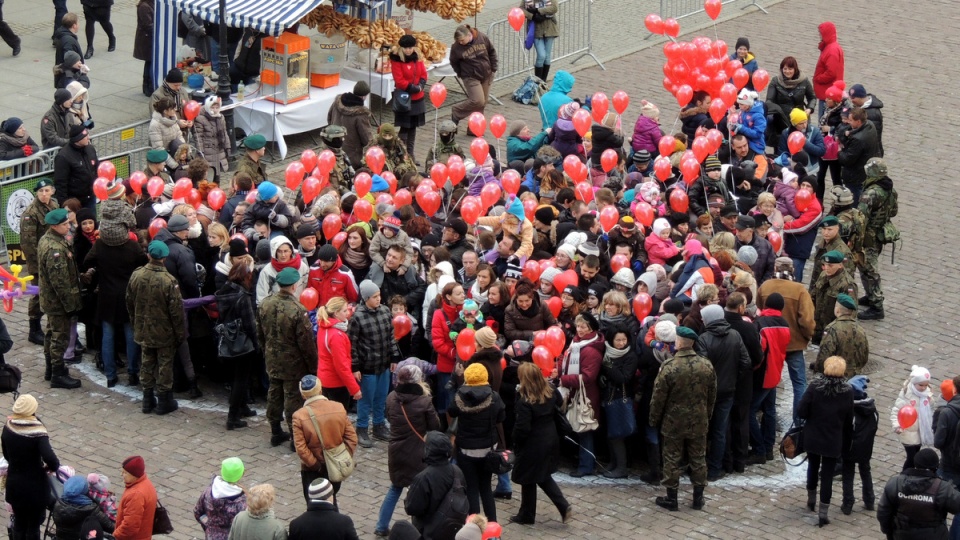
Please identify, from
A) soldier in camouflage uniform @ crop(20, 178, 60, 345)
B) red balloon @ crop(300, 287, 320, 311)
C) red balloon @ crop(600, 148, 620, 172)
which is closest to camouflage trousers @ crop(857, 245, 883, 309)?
→ red balloon @ crop(600, 148, 620, 172)

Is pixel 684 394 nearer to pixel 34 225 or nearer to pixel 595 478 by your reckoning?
pixel 595 478

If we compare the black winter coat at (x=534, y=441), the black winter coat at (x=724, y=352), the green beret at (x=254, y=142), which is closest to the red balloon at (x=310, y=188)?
the green beret at (x=254, y=142)

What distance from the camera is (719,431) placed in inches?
→ 523

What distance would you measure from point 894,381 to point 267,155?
891 centimetres

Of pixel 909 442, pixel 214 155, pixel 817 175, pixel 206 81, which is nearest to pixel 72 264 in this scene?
pixel 214 155

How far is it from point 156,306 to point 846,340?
6.14 meters

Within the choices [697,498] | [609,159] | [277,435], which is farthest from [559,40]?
[697,498]

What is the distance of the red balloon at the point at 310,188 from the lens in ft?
52.2

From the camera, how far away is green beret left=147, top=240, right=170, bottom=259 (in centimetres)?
1367

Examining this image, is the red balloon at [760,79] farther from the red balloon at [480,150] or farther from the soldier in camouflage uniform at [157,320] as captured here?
the soldier in camouflage uniform at [157,320]

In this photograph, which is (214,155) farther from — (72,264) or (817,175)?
(817,175)

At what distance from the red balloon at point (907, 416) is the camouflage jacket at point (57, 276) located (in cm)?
754

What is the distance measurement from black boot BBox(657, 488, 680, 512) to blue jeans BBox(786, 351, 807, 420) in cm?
186

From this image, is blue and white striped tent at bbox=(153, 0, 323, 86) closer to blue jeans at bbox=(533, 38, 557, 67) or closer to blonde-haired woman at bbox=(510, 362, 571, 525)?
blue jeans at bbox=(533, 38, 557, 67)
